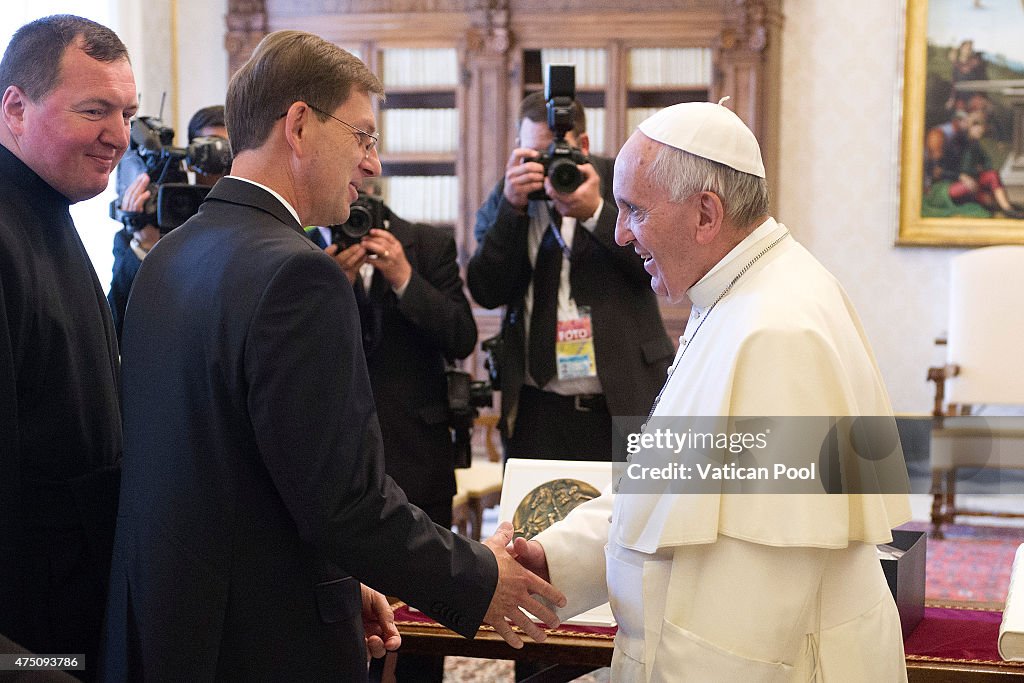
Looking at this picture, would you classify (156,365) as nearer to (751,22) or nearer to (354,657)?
(354,657)

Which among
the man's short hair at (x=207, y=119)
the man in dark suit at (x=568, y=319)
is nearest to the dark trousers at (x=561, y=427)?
the man in dark suit at (x=568, y=319)

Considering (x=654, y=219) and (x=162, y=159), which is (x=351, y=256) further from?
(x=654, y=219)

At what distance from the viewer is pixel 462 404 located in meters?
3.18

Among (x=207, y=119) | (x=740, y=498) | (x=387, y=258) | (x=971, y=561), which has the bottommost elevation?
(x=971, y=561)

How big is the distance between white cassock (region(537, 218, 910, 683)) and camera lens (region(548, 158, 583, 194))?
4.88ft

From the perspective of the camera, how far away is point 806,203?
7.21 meters

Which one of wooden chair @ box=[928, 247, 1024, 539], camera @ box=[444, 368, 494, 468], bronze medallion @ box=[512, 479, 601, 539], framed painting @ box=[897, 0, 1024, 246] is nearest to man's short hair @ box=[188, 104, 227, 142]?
camera @ box=[444, 368, 494, 468]

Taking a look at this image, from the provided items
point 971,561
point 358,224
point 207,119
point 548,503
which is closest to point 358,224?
point 358,224

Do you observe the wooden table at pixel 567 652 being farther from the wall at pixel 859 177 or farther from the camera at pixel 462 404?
the wall at pixel 859 177

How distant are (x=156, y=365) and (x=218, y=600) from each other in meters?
0.36

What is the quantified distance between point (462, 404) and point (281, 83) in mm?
1622

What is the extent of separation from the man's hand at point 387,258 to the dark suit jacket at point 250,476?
146cm

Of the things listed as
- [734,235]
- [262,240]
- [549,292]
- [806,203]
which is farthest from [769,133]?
[262,240]

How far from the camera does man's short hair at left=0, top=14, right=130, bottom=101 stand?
197cm
